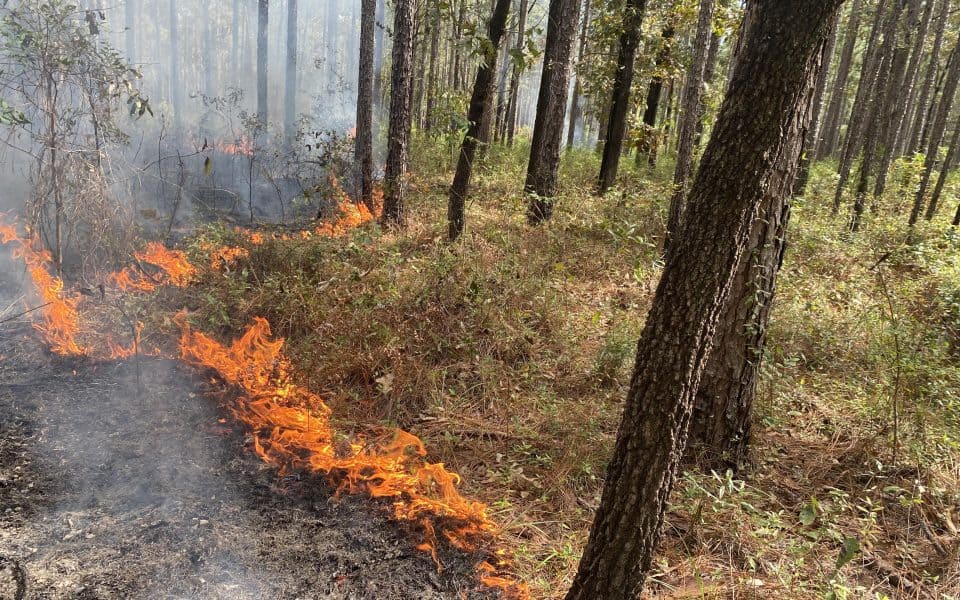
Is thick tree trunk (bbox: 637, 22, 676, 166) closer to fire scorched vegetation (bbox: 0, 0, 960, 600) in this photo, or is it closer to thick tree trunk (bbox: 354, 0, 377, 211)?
fire scorched vegetation (bbox: 0, 0, 960, 600)

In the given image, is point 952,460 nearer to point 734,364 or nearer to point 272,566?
point 734,364

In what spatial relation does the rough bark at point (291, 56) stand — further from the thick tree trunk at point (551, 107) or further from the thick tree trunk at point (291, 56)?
the thick tree trunk at point (551, 107)

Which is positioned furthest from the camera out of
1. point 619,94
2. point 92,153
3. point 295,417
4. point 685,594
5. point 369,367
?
point 619,94

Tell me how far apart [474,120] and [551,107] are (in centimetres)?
169

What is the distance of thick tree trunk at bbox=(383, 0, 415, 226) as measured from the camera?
7.73 meters

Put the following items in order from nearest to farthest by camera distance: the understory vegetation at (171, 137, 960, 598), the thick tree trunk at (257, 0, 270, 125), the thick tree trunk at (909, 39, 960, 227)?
the understory vegetation at (171, 137, 960, 598) < the thick tree trunk at (909, 39, 960, 227) < the thick tree trunk at (257, 0, 270, 125)

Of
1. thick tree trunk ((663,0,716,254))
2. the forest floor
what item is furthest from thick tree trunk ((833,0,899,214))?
thick tree trunk ((663,0,716,254))

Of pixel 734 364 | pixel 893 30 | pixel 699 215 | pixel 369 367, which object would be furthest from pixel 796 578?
pixel 893 30

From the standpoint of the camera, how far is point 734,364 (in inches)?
147

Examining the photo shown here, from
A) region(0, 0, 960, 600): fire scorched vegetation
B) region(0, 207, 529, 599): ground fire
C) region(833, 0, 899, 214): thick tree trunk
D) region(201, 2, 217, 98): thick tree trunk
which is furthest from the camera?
region(201, 2, 217, 98): thick tree trunk

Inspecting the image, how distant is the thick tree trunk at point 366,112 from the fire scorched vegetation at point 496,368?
115 mm

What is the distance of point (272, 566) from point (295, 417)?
1.65m

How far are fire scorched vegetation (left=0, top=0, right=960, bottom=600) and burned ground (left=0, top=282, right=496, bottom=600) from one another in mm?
22

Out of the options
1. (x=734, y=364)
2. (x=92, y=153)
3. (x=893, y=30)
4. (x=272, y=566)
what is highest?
(x=893, y=30)
